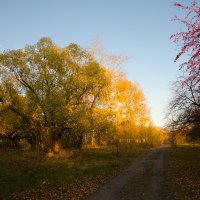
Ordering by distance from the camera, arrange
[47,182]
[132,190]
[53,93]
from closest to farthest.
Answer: [132,190] < [47,182] < [53,93]

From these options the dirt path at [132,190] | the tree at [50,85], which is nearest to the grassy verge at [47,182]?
the dirt path at [132,190]

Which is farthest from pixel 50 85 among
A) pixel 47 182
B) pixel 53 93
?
pixel 47 182

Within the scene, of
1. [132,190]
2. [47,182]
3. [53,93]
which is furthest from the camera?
[53,93]

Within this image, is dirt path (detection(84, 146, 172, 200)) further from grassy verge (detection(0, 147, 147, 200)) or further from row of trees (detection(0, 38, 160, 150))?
row of trees (detection(0, 38, 160, 150))

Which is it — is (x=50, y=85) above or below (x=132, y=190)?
above

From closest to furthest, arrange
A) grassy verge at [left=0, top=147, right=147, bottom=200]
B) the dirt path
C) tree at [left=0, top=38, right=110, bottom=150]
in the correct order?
the dirt path, grassy verge at [left=0, top=147, right=147, bottom=200], tree at [left=0, top=38, right=110, bottom=150]

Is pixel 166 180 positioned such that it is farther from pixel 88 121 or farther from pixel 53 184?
pixel 88 121

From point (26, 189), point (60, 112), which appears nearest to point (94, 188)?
point (26, 189)

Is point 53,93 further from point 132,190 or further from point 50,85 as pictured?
point 132,190

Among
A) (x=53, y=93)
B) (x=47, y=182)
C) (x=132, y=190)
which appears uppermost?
(x=53, y=93)

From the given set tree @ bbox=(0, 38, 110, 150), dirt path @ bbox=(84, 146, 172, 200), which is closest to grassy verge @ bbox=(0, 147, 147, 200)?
dirt path @ bbox=(84, 146, 172, 200)

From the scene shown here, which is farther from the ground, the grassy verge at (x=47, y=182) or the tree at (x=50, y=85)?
the tree at (x=50, y=85)

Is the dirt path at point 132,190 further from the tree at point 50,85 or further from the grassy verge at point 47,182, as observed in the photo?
the tree at point 50,85

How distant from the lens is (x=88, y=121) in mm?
27656
